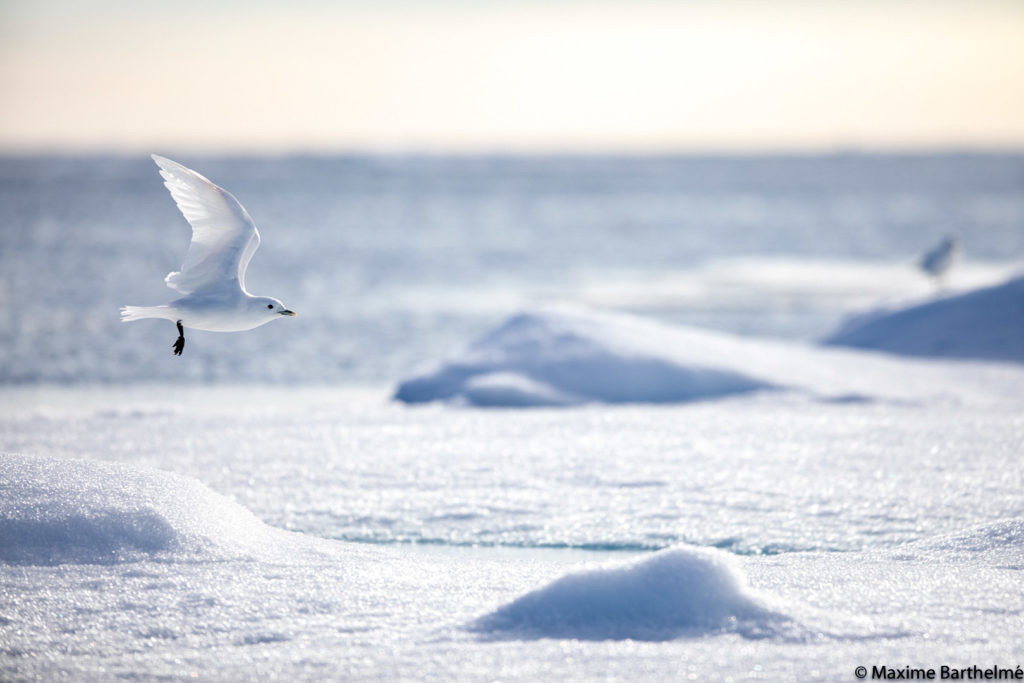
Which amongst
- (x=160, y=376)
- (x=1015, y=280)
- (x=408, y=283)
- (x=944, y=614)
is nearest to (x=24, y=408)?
(x=160, y=376)

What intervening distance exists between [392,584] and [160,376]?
7.24 meters

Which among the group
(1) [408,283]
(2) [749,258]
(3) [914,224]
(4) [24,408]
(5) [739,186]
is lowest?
(4) [24,408]

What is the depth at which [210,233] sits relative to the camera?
17.3 ft

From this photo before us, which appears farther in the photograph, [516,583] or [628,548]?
[628,548]

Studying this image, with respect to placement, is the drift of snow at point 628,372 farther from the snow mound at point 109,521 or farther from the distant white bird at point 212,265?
the snow mound at point 109,521

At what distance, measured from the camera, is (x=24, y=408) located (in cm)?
899

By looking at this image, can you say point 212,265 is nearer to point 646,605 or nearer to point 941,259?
point 646,605

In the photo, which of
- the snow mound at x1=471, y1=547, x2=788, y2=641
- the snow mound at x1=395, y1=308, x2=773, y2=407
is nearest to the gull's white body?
the snow mound at x1=471, y1=547, x2=788, y2=641

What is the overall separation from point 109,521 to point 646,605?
2129mm

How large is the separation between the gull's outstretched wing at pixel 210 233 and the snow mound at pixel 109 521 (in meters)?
1.07

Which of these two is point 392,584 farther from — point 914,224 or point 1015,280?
point 914,224

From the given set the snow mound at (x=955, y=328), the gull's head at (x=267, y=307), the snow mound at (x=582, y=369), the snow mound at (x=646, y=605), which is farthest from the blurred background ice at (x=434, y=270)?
the snow mound at (x=646, y=605)

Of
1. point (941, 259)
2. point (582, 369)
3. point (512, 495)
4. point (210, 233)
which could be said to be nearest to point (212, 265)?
point (210, 233)

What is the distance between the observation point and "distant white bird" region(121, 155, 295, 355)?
512 cm
